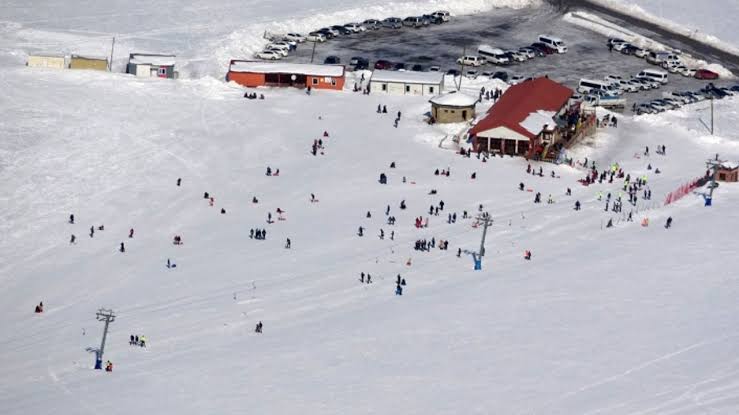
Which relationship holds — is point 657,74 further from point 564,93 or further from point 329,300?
point 329,300

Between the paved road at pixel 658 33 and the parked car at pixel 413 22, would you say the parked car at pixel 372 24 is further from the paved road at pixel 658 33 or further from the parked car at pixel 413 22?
the paved road at pixel 658 33

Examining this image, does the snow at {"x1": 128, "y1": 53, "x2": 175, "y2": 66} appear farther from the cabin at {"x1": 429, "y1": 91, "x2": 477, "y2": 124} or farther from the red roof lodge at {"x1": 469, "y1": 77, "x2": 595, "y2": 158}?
the red roof lodge at {"x1": 469, "y1": 77, "x2": 595, "y2": 158}

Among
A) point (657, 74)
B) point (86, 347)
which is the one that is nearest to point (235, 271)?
point (86, 347)

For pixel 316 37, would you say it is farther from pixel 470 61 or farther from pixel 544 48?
pixel 544 48

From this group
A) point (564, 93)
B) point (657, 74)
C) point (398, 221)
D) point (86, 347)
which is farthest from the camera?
point (657, 74)

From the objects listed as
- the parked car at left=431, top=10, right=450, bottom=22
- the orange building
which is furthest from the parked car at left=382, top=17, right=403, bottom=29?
the orange building

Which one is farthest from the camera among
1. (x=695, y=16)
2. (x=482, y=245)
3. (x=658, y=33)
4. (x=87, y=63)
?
(x=695, y=16)

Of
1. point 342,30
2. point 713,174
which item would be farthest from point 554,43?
point 713,174

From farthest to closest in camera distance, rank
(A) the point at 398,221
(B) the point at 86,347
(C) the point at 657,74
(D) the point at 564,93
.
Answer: (C) the point at 657,74 → (D) the point at 564,93 → (A) the point at 398,221 → (B) the point at 86,347
